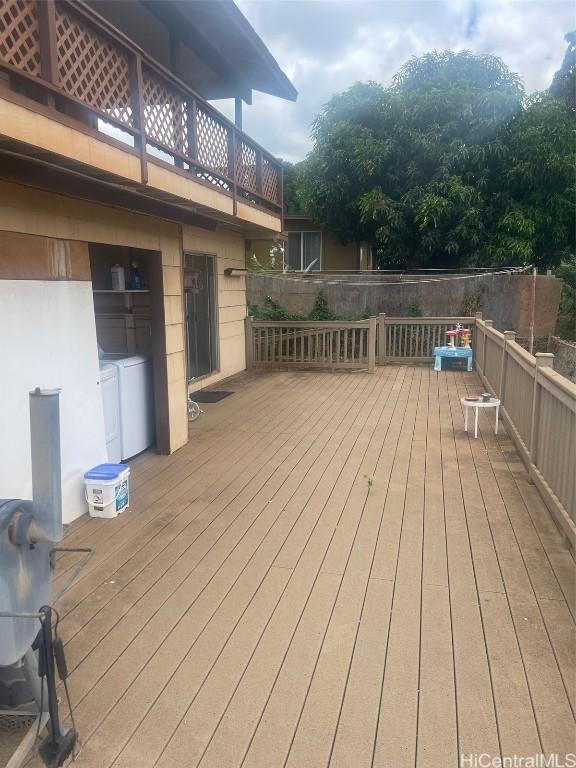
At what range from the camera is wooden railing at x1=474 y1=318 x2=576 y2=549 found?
10.5 feet

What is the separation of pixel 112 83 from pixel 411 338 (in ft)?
25.8

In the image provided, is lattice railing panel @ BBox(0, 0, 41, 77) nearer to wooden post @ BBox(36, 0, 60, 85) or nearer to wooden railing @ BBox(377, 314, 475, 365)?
wooden post @ BBox(36, 0, 60, 85)

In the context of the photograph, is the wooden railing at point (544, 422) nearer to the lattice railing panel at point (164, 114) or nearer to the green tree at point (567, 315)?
the lattice railing panel at point (164, 114)

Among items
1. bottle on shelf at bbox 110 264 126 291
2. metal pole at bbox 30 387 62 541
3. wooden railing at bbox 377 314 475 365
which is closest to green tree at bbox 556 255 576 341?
wooden railing at bbox 377 314 475 365

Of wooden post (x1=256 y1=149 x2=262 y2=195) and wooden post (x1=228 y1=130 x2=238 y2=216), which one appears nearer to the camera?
wooden post (x1=228 y1=130 x2=238 y2=216)

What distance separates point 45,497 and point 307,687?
1207 millimetres

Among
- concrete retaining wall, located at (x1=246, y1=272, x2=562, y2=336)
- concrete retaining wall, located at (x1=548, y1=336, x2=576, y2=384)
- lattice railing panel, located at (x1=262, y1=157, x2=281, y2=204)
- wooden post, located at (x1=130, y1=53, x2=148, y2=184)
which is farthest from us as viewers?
concrete retaining wall, located at (x1=246, y1=272, x2=562, y2=336)

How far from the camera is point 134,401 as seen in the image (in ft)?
15.9

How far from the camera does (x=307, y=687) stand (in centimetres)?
208

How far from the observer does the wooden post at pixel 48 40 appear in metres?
3.04

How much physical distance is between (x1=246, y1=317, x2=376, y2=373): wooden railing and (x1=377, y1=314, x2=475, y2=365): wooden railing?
26.6 inches

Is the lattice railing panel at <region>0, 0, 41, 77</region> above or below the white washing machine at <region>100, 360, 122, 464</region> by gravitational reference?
above

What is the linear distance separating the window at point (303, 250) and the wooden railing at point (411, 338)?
28.1ft

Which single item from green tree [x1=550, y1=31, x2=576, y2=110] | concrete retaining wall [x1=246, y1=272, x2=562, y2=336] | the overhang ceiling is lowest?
concrete retaining wall [x1=246, y1=272, x2=562, y2=336]
